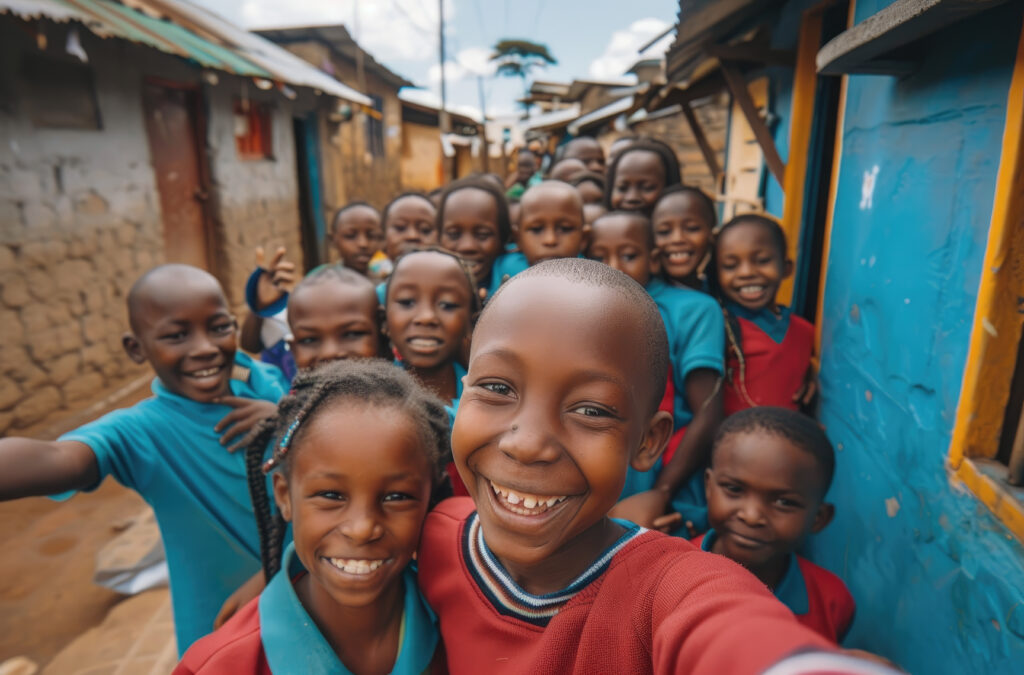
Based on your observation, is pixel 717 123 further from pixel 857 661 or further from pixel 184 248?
pixel 857 661

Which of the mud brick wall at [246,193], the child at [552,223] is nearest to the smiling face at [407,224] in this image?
the child at [552,223]

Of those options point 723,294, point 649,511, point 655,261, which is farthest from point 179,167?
point 649,511

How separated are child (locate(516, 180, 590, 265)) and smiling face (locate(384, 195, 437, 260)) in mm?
1091

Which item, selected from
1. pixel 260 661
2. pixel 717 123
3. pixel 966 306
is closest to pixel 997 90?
pixel 966 306

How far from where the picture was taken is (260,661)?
41.4 inches

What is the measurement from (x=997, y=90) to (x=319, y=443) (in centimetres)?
171

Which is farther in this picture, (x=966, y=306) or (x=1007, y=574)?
(x=966, y=306)

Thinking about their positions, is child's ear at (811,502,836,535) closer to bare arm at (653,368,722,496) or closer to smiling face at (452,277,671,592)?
bare arm at (653,368,722,496)

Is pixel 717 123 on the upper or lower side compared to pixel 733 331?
upper

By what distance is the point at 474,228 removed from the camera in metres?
2.94

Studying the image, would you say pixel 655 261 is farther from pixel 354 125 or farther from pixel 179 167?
pixel 354 125

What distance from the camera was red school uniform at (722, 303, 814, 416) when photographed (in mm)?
2328

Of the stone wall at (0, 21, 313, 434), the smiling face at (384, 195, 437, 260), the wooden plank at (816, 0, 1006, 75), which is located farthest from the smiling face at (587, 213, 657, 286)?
the stone wall at (0, 21, 313, 434)

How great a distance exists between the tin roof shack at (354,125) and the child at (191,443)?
7.63 m
